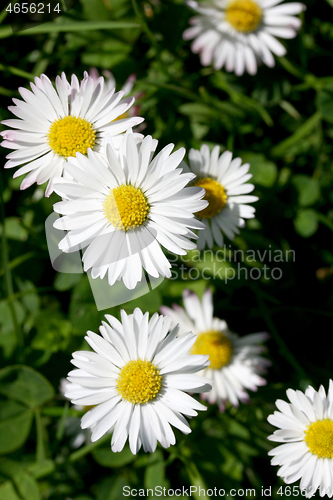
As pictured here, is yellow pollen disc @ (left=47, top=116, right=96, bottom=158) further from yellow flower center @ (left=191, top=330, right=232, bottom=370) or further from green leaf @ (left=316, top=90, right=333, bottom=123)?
green leaf @ (left=316, top=90, right=333, bottom=123)

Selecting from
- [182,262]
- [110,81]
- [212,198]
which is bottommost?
[182,262]

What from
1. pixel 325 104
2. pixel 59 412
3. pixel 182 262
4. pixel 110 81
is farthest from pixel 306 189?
pixel 59 412

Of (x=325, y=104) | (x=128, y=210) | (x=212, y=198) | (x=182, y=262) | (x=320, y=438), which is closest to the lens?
(x=128, y=210)

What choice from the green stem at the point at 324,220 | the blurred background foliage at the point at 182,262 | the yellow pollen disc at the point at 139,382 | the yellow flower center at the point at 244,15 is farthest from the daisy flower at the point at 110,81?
the yellow pollen disc at the point at 139,382

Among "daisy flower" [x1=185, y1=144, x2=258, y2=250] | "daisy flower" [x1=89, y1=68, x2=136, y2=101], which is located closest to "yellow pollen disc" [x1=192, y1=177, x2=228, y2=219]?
"daisy flower" [x1=185, y1=144, x2=258, y2=250]

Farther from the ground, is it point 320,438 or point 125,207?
point 125,207

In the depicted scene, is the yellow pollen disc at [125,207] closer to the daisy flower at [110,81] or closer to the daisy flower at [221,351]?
the daisy flower at [221,351]

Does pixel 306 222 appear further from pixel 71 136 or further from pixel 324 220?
pixel 71 136
